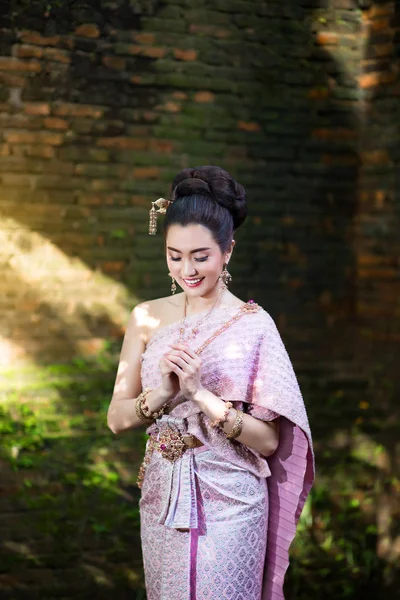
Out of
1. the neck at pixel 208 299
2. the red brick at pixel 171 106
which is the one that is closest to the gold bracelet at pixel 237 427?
the neck at pixel 208 299

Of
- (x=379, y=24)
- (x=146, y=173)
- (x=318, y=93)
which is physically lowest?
(x=146, y=173)

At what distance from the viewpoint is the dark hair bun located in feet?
8.34

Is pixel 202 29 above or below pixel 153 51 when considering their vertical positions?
above

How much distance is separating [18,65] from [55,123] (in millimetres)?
328

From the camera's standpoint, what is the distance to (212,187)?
254cm

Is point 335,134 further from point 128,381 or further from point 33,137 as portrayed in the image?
point 128,381

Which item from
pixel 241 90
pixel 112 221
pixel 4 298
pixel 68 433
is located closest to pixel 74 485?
pixel 68 433

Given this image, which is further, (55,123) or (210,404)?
(55,123)

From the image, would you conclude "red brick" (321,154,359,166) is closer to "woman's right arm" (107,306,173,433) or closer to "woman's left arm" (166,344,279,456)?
"woman's right arm" (107,306,173,433)

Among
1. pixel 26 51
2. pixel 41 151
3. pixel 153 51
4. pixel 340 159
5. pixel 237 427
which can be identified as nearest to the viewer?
pixel 237 427

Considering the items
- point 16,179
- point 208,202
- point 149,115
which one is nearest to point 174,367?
point 208,202

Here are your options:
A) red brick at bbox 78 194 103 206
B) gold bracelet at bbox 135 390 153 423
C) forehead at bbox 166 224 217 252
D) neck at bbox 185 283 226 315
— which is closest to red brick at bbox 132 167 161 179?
red brick at bbox 78 194 103 206

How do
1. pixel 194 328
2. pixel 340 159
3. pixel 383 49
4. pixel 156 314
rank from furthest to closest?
pixel 340 159, pixel 383 49, pixel 156 314, pixel 194 328

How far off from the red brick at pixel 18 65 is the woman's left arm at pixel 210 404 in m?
2.24
